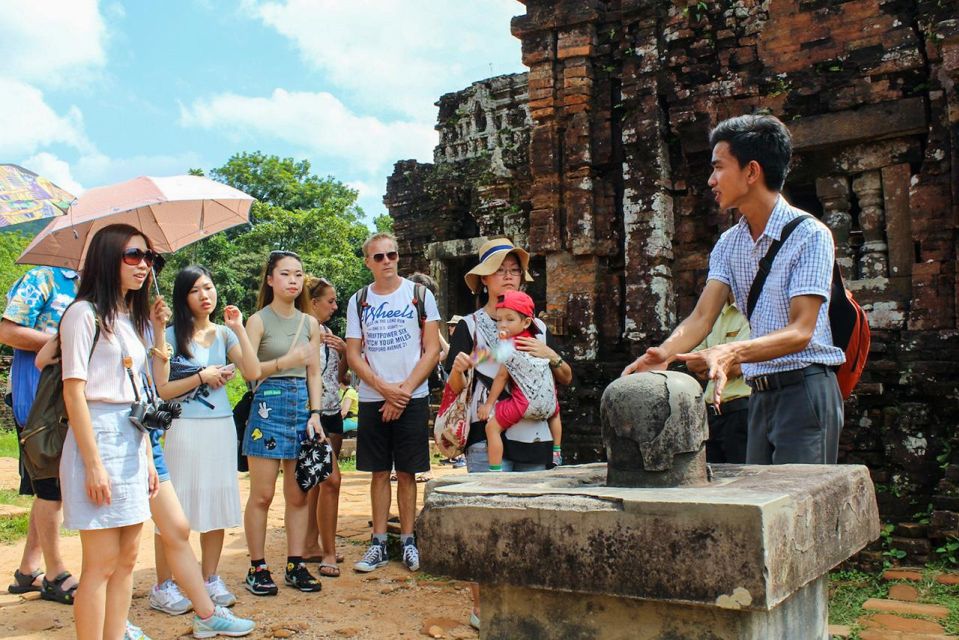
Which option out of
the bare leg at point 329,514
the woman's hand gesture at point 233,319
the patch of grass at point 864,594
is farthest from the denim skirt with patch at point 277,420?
the patch of grass at point 864,594

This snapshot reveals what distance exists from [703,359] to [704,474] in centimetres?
36

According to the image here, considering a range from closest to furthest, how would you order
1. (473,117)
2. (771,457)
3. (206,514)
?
(771,457) < (206,514) < (473,117)

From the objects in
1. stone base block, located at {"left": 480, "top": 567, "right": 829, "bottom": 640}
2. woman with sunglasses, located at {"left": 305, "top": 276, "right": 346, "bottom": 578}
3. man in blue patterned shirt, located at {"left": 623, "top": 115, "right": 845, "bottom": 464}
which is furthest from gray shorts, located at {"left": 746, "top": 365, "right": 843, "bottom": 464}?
woman with sunglasses, located at {"left": 305, "top": 276, "right": 346, "bottom": 578}

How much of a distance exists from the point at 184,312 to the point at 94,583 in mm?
1697

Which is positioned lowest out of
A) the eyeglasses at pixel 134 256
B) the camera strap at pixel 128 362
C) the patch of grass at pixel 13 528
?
the patch of grass at pixel 13 528

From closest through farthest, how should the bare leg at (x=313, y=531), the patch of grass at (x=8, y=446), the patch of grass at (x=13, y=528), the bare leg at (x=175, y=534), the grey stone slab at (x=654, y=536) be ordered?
the grey stone slab at (x=654, y=536) → the bare leg at (x=175, y=534) → the bare leg at (x=313, y=531) → the patch of grass at (x=13, y=528) → the patch of grass at (x=8, y=446)

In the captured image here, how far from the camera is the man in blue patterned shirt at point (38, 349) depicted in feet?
13.7

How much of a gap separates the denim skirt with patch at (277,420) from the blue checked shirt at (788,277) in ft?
8.60

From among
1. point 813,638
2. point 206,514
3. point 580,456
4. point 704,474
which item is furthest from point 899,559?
point 206,514

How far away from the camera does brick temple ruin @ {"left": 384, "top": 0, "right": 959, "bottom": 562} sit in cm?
554

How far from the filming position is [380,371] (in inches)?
201

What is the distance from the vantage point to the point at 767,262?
3.10m

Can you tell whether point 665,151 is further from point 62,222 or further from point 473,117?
point 473,117

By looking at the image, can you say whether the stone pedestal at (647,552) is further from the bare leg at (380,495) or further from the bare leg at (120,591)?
the bare leg at (380,495)
